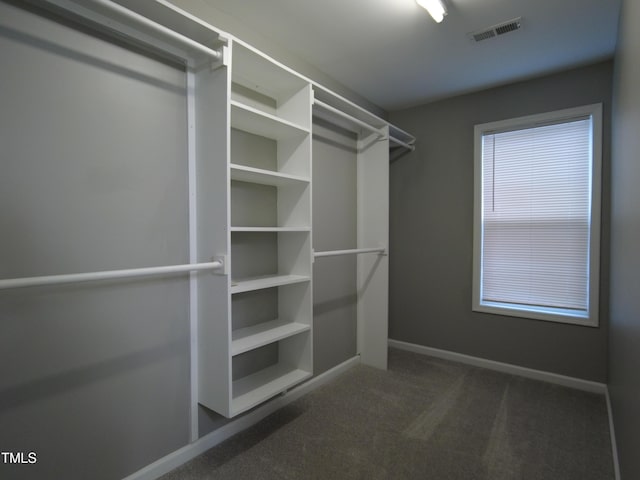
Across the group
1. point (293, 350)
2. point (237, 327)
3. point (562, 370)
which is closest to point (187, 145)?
point (237, 327)

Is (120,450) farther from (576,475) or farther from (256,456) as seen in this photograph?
(576,475)

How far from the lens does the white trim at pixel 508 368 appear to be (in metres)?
2.58

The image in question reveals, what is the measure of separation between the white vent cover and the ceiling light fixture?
42 centimetres

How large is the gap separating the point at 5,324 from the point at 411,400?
7.85ft

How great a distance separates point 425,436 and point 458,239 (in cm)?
184

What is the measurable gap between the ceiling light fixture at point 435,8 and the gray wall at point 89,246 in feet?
4.43

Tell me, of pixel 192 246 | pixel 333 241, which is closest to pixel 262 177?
pixel 192 246

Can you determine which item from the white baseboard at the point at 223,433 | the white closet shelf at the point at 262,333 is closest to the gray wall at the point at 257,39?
the white closet shelf at the point at 262,333

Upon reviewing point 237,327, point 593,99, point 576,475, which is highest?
point 593,99

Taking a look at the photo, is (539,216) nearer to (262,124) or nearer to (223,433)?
(262,124)

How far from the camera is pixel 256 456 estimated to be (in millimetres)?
1810

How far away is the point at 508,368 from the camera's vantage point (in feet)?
9.53

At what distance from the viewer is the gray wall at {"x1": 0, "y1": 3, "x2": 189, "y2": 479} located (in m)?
1.22

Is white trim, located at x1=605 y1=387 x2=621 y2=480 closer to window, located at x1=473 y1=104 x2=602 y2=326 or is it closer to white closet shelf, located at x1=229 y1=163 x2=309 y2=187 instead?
window, located at x1=473 y1=104 x2=602 y2=326
